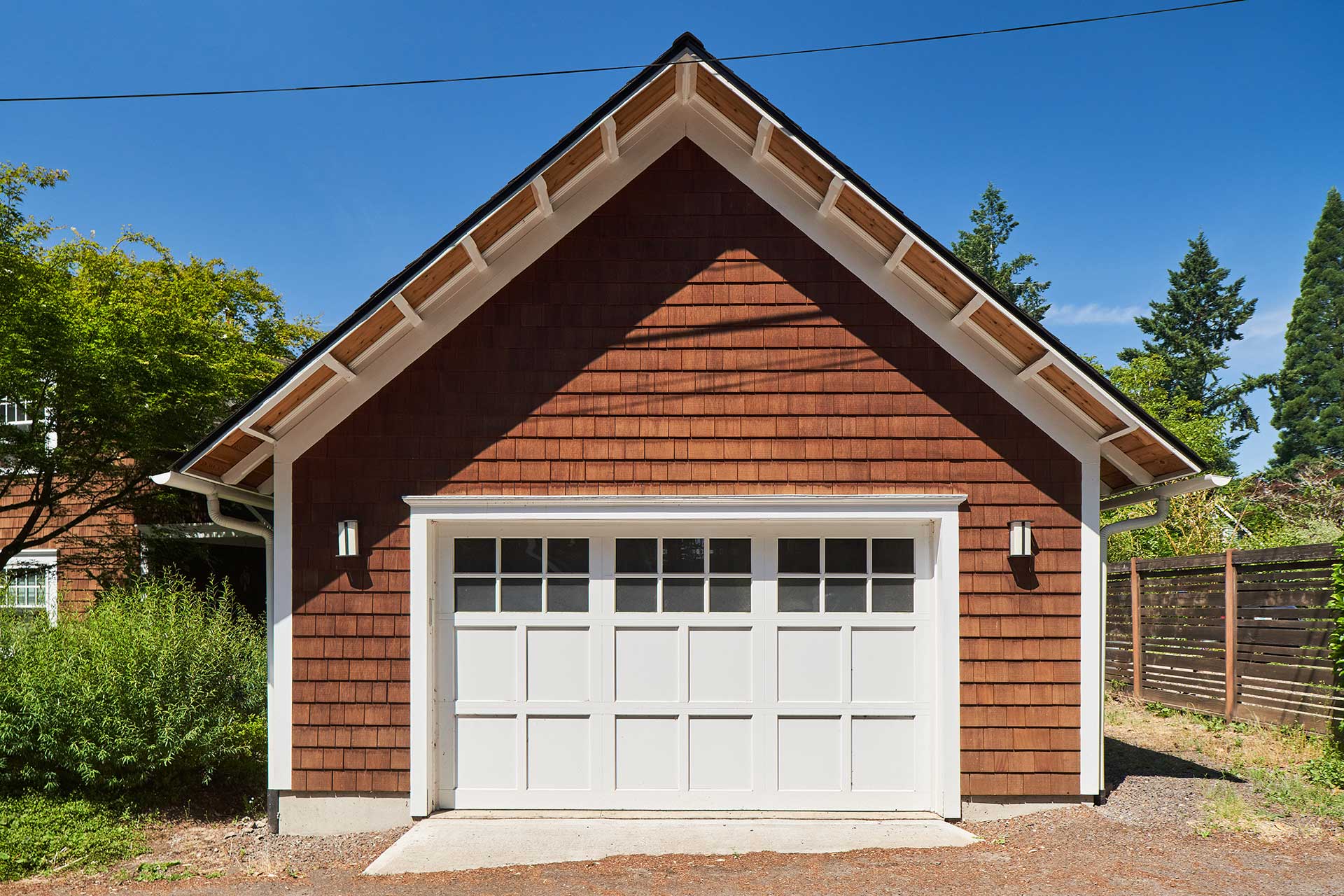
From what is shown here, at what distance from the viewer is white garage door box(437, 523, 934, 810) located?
6277 millimetres

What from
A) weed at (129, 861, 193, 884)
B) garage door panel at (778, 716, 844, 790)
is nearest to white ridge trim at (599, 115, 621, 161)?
garage door panel at (778, 716, 844, 790)

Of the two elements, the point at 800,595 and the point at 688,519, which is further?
the point at 800,595

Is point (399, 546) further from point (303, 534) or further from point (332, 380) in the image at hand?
point (332, 380)

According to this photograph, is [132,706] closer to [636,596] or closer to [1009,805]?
[636,596]

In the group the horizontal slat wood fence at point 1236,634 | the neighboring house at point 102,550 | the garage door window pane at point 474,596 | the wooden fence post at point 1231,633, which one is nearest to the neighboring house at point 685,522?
the garage door window pane at point 474,596

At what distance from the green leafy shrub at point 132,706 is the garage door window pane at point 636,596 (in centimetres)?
339

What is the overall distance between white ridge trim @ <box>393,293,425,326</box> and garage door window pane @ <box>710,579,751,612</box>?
2.91 metres

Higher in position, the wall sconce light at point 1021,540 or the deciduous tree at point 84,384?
the deciduous tree at point 84,384

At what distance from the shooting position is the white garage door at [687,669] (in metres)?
6.28

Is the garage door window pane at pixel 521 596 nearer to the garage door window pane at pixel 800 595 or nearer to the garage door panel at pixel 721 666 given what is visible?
the garage door panel at pixel 721 666

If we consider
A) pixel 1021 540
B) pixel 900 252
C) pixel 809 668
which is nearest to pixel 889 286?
pixel 900 252

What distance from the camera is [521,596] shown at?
21.0ft

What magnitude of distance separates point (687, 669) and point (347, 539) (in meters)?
2.69

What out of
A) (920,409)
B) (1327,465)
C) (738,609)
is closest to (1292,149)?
(1327,465)
